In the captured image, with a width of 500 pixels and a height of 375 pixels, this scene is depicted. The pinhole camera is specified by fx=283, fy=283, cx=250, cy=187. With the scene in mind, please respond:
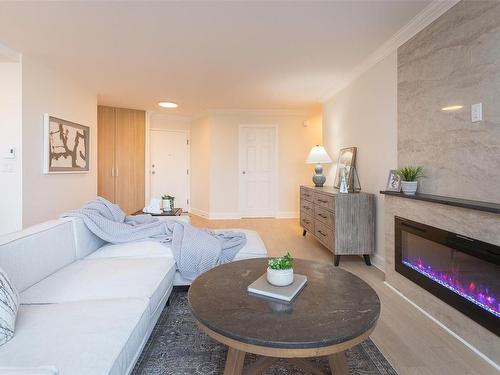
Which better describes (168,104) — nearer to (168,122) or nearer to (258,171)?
(168,122)

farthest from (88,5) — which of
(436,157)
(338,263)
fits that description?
(338,263)

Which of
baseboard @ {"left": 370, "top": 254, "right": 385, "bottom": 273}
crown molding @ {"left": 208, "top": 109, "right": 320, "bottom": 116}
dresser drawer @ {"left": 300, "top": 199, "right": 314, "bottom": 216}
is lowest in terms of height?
baseboard @ {"left": 370, "top": 254, "right": 385, "bottom": 273}

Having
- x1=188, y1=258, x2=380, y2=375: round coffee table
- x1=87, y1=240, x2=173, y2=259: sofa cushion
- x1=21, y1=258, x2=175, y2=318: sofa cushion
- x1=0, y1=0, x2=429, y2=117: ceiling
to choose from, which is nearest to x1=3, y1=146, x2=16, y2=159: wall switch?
x1=0, y1=0, x2=429, y2=117: ceiling

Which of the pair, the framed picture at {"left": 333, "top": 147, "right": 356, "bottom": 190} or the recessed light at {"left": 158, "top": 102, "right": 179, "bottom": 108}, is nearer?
the framed picture at {"left": 333, "top": 147, "right": 356, "bottom": 190}

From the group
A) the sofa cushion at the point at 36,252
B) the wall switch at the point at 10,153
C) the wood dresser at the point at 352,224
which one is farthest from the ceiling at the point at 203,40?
the sofa cushion at the point at 36,252

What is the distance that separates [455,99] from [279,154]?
4147mm

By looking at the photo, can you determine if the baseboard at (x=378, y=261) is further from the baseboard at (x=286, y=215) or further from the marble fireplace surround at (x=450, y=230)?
the baseboard at (x=286, y=215)

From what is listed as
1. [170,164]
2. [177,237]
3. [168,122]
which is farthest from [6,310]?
[168,122]

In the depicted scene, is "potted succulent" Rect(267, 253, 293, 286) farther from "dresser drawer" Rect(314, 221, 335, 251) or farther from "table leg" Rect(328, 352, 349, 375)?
"dresser drawer" Rect(314, 221, 335, 251)

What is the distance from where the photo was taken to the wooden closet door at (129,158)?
562 centimetres

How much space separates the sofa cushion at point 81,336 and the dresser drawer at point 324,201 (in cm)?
229

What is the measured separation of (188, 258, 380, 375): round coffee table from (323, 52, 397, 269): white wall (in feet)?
5.94

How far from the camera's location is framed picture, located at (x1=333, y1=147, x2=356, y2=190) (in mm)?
3648

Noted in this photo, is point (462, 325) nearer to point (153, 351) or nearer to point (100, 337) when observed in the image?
point (153, 351)
